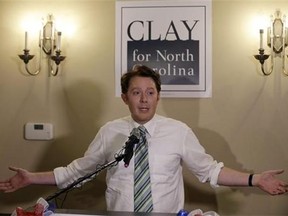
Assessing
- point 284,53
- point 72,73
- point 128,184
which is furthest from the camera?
point 72,73

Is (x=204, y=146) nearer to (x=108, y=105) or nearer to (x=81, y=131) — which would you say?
(x=108, y=105)

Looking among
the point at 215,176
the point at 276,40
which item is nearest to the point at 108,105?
the point at 215,176

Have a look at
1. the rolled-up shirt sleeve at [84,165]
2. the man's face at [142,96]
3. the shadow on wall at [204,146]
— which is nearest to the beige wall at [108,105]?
the shadow on wall at [204,146]

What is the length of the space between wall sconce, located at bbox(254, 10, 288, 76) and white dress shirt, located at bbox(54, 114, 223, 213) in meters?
0.76

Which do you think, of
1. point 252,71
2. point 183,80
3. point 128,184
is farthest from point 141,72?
point 252,71

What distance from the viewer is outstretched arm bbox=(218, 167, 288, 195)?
1.59 meters

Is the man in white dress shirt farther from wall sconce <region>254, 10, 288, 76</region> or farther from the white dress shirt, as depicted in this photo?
wall sconce <region>254, 10, 288, 76</region>

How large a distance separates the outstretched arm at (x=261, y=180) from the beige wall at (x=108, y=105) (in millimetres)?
643

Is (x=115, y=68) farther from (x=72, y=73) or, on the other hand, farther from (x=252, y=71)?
(x=252, y=71)

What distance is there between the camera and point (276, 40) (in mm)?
2227

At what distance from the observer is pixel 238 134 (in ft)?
7.58

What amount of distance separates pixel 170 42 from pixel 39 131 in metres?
1.00

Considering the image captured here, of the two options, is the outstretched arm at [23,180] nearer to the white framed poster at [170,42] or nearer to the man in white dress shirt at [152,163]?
the man in white dress shirt at [152,163]

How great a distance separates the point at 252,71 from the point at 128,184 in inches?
43.4
